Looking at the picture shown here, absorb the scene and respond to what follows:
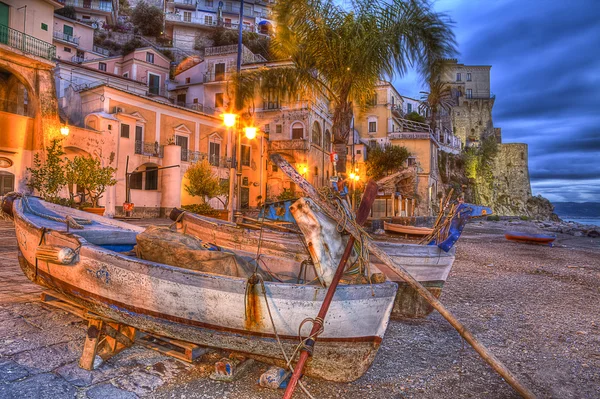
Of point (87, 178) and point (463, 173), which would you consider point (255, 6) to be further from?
point (87, 178)

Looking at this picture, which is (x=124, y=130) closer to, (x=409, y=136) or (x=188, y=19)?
(x=409, y=136)

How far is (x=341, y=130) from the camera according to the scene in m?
10.9

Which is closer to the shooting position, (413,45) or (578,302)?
(578,302)

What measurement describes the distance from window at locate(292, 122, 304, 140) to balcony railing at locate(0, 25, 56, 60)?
19.7m

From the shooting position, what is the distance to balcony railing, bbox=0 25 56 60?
20.5m

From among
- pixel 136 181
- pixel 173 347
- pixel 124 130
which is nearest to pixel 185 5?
pixel 124 130

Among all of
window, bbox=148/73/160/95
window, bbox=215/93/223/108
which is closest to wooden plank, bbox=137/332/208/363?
window, bbox=215/93/223/108

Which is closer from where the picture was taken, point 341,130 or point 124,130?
point 341,130

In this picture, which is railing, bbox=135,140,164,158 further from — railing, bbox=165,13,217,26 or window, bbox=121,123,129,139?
railing, bbox=165,13,217,26

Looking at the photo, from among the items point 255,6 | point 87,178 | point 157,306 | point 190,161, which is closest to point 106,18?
point 255,6

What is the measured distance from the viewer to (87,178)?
1688 centimetres

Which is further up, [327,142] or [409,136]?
[409,136]

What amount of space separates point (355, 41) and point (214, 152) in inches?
948

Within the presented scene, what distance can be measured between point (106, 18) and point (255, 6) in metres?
27.2
